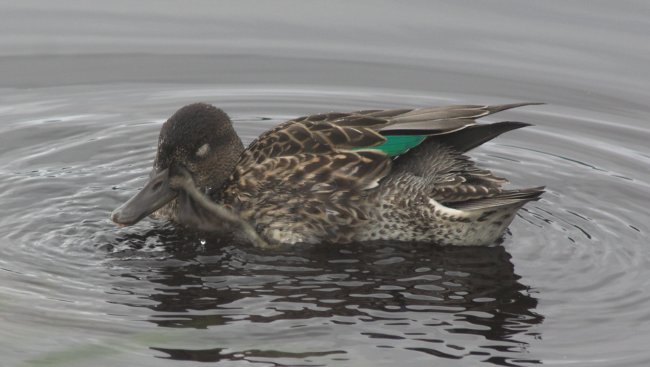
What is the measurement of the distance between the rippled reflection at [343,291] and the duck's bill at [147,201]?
0.24m

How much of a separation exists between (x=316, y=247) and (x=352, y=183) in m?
0.63

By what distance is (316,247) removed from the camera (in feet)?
36.0

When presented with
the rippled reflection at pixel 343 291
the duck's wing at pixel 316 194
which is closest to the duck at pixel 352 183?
the duck's wing at pixel 316 194

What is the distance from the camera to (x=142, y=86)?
1505cm

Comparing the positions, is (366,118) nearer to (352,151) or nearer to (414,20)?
(352,151)

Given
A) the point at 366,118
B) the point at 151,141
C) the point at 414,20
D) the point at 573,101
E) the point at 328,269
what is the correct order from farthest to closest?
the point at 414,20 → the point at 573,101 → the point at 151,141 → the point at 366,118 → the point at 328,269

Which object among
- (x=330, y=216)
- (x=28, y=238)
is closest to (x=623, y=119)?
(x=330, y=216)

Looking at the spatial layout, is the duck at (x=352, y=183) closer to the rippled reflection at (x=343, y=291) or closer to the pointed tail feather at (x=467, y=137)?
the pointed tail feather at (x=467, y=137)

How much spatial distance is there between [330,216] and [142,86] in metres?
4.86

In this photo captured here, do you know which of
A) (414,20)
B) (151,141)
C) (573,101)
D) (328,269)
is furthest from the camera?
(414,20)

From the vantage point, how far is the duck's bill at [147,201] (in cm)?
1092

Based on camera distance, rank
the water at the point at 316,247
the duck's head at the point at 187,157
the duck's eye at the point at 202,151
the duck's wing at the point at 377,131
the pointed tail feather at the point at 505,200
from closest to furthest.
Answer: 1. the water at the point at 316,247
2. the pointed tail feather at the point at 505,200
3. the duck's wing at the point at 377,131
4. the duck's head at the point at 187,157
5. the duck's eye at the point at 202,151

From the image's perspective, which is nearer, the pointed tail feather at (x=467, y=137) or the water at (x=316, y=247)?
the water at (x=316, y=247)

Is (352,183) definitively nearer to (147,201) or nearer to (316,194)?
(316,194)
